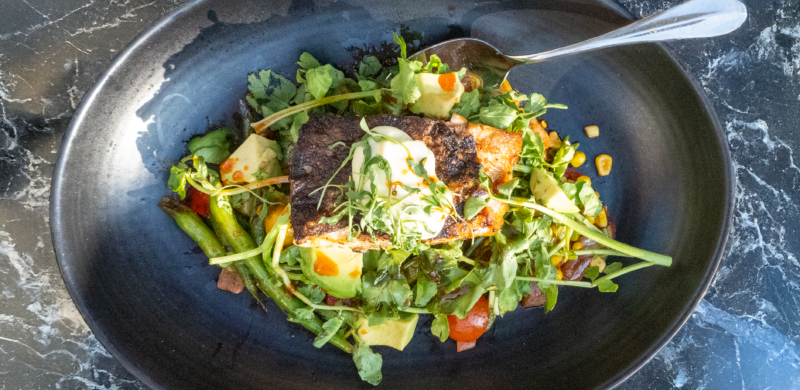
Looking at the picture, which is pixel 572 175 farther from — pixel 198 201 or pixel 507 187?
pixel 198 201

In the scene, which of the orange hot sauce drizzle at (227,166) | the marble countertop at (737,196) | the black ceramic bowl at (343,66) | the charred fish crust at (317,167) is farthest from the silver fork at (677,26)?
the orange hot sauce drizzle at (227,166)

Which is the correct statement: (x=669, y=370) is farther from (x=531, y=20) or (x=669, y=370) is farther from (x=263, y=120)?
(x=263, y=120)

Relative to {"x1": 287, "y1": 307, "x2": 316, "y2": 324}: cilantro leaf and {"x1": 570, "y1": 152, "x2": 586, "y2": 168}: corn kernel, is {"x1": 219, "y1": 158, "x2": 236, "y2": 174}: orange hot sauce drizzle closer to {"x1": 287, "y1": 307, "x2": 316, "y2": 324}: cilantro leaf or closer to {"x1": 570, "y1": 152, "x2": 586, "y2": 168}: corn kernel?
{"x1": 287, "y1": 307, "x2": 316, "y2": 324}: cilantro leaf

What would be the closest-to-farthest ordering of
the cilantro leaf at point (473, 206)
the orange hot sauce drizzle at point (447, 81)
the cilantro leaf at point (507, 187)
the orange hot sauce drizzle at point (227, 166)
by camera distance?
1. the cilantro leaf at point (473, 206)
2. the cilantro leaf at point (507, 187)
3. the orange hot sauce drizzle at point (447, 81)
4. the orange hot sauce drizzle at point (227, 166)

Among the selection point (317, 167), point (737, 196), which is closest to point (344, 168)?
point (317, 167)

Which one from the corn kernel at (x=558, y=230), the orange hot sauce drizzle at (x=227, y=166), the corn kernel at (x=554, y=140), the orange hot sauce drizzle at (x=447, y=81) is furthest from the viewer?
the corn kernel at (x=554, y=140)

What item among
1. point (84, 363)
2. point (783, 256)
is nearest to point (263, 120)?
point (84, 363)

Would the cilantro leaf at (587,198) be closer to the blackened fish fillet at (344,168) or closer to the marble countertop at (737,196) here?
the blackened fish fillet at (344,168)

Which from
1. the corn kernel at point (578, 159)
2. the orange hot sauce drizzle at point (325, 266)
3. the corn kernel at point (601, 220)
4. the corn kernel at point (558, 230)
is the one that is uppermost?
the corn kernel at point (578, 159)
